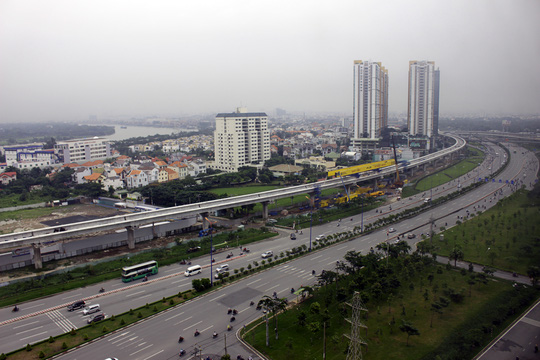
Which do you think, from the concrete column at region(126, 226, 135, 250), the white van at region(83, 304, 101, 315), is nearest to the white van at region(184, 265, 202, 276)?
the white van at region(83, 304, 101, 315)

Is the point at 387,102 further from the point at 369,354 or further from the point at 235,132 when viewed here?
the point at 369,354

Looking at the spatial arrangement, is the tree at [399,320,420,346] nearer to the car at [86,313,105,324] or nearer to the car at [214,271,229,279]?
the car at [214,271,229,279]

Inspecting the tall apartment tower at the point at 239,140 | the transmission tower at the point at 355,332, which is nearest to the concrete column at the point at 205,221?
the transmission tower at the point at 355,332

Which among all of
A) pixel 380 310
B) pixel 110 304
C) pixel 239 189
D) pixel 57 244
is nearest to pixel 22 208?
pixel 57 244

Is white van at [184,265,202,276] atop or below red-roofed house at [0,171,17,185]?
below

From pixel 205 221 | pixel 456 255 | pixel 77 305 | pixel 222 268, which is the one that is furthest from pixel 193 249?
pixel 456 255

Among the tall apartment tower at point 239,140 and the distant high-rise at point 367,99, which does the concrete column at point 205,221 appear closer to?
the tall apartment tower at point 239,140
